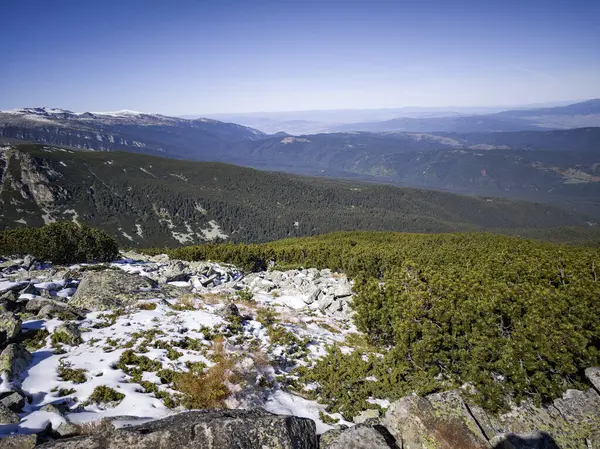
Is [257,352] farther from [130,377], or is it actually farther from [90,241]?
[90,241]

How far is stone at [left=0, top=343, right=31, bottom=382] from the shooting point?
569 inches

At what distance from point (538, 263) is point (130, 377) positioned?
110 feet

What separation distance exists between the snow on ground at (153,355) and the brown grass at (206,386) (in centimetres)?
43

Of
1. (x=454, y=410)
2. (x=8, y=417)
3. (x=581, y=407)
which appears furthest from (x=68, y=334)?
(x=581, y=407)

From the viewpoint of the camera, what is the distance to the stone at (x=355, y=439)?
10367 mm

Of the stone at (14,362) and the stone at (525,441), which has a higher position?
the stone at (14,362)

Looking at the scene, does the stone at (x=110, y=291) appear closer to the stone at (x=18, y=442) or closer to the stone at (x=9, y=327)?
the stone at (x=9, y=327)

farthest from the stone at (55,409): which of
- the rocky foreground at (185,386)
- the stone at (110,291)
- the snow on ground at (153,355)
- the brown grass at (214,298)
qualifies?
the brown grass at (214,298)

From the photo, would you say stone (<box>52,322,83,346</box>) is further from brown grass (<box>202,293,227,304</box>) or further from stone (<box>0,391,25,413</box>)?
brown grass (<box>202,293,227,304</box>)

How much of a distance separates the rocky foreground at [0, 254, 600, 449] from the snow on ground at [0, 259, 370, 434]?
0.25 ft

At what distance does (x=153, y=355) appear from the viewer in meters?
18.7

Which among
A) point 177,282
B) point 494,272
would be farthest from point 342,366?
point 177,282

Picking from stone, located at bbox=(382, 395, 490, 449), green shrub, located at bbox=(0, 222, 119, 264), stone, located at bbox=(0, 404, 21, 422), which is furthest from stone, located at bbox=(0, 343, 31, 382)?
green shrub, located at bbox=(0, 222, 119, 264)

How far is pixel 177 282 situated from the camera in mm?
38719
